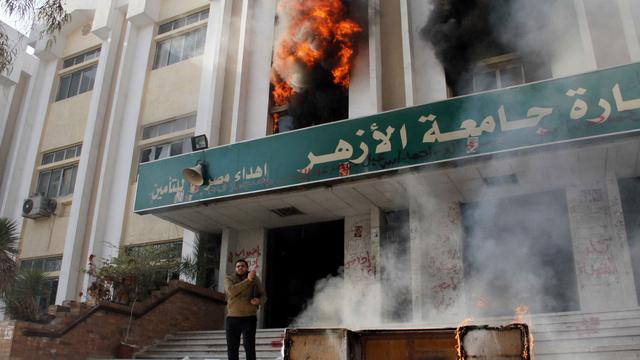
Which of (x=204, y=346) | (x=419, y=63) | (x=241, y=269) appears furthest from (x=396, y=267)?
(x=241, y=269)

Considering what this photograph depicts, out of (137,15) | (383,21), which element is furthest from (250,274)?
(137,15)

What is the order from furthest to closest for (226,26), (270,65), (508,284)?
(226,26) → (270,65) → (508,284)

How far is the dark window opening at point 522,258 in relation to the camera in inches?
402

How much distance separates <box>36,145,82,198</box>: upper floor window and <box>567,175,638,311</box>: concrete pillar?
14.8m

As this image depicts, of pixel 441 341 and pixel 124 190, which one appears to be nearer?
pixel 441 341

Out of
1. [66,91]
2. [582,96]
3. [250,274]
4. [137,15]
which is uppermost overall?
[137,15]

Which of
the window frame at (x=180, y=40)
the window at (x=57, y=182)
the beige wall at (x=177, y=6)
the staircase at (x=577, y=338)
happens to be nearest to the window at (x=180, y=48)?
the window frame at (x=180, y=40)

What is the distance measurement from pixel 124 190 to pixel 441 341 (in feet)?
42.9

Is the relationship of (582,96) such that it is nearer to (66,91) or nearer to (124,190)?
(124,190)

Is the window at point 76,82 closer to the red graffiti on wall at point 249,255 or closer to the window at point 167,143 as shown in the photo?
the window at point 167,143

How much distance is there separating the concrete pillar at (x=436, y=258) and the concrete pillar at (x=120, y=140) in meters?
8.71

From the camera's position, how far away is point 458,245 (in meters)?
10.9

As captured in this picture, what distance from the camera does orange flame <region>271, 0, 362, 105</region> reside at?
522 inches

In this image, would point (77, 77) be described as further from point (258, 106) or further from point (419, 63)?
point (419, 63)
